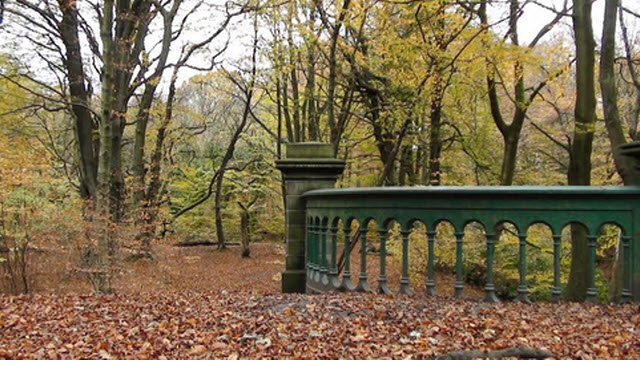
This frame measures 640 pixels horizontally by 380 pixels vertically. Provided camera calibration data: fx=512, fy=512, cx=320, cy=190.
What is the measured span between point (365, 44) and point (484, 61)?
3555 mm

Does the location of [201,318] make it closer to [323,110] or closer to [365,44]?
[365,44]

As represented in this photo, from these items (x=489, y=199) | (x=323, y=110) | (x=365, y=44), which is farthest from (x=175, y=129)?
(x=489, y=199)

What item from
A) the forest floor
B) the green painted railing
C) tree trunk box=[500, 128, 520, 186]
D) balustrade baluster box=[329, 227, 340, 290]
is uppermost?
tree trunk box=[500, 128, 520, 186]

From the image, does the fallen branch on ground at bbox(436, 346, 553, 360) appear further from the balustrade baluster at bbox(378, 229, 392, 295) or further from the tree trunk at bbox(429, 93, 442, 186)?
the tree trunk at bbox(429, 93, 442, 186)

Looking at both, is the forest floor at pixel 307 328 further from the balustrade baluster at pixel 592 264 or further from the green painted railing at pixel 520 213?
the green painted railing at pixel 520 213

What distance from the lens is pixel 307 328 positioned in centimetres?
399

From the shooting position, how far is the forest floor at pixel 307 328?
136 inches

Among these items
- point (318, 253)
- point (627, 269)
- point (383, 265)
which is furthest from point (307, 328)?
point (627, 269)

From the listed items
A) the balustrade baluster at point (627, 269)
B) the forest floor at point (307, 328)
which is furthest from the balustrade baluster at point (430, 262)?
the balustrade baluster at point (627, 269)

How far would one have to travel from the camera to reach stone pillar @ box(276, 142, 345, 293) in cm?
684

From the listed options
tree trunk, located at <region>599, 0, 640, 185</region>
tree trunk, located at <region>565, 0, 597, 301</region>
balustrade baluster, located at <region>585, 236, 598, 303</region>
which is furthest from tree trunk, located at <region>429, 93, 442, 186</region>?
balustrade baluster, located at <region>585, 236, 598, 303</region>

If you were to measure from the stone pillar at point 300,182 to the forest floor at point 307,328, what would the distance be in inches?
59.3

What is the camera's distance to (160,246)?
13.7 meters

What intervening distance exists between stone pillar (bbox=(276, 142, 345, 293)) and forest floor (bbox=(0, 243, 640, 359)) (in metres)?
1.51
